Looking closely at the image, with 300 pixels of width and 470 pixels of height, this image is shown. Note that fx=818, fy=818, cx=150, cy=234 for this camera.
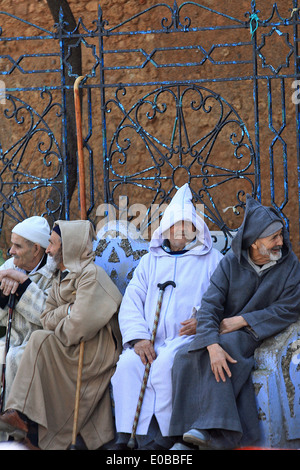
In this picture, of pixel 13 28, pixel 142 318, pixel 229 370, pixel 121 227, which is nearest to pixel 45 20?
pixel 13 28

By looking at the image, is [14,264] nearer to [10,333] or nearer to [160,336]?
[10,333]

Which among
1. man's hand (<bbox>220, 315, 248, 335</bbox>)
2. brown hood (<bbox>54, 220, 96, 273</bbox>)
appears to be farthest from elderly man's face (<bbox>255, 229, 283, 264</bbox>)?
brown hood (<bbox>54, 220, 96, 273</bbox>)

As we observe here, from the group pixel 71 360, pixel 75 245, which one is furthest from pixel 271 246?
pixel 71 360

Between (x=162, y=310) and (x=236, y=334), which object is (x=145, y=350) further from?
(x=236, y=334)

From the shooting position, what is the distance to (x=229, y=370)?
481 cm

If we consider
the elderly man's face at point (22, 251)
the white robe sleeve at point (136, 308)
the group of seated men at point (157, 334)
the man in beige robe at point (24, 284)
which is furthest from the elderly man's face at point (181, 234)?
the elderly man's face at point (22, 251)

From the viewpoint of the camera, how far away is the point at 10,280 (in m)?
5.79

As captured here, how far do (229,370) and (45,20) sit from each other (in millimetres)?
7798

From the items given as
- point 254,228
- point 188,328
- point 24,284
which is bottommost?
point 188,328

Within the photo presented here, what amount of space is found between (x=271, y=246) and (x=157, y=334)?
97 cm

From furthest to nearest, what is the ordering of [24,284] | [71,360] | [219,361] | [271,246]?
[24,284] < [71,360] < [271,246] < [219,361]

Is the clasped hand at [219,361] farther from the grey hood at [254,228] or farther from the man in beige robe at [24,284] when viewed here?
the man in beige robe at [24,284]
